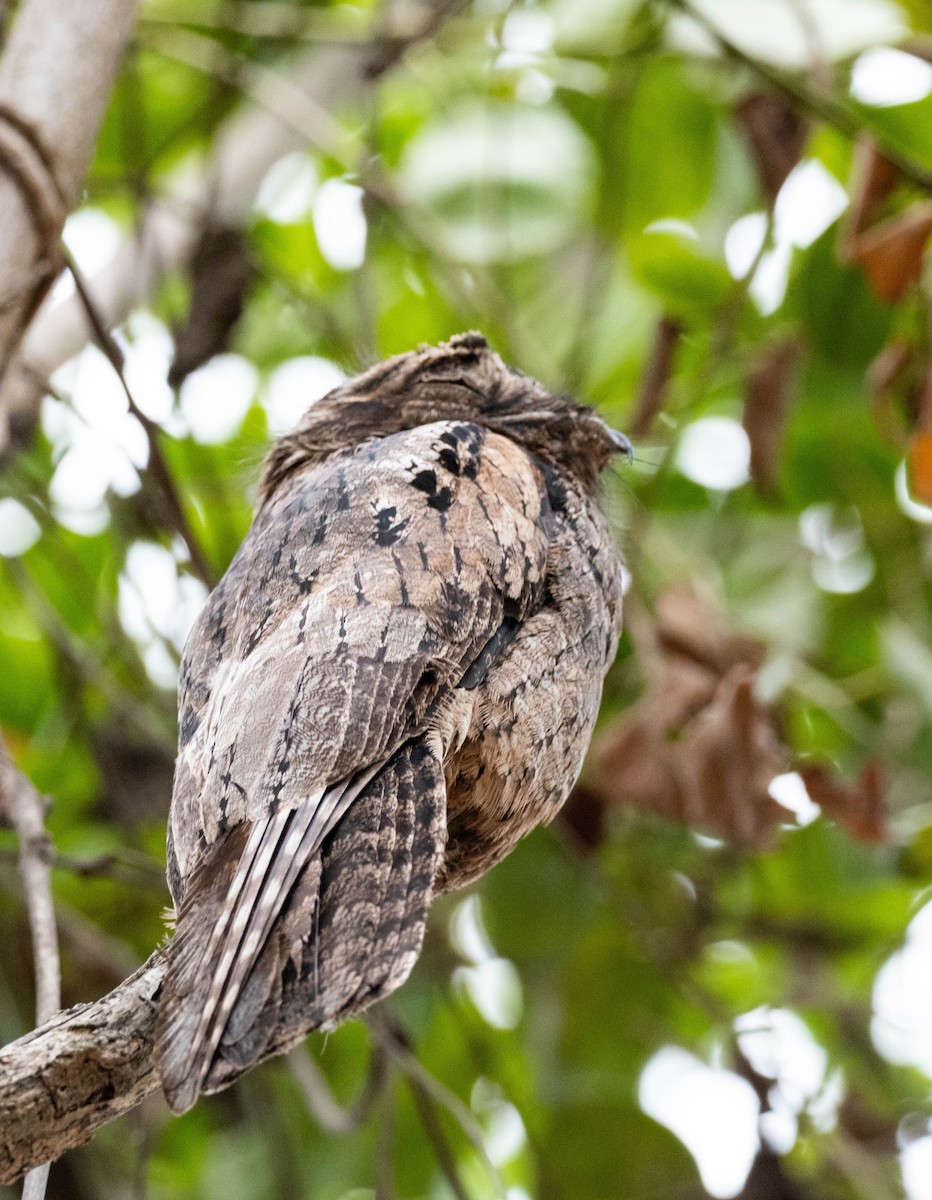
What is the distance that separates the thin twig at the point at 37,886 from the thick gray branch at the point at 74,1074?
2.5 inches

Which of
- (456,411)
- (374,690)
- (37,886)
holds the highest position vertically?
(374,690)

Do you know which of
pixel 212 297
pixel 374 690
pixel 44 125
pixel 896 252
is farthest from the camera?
pixel 212 297

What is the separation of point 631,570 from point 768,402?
0.46m

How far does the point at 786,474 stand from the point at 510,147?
1.09 metres

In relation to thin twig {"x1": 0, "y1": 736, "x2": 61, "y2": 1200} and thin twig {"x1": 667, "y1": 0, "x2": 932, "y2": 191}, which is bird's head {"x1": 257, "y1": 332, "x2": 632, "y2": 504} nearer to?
thin twig {"x1": 0, "y1": 736, "x2": 61, "y2": 1200}

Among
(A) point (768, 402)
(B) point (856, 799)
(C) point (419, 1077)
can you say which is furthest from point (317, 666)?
(A) point (768, 402)

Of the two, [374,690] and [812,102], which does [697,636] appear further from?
[374,690]

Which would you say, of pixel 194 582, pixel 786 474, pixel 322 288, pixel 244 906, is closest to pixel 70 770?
pixel 194 582

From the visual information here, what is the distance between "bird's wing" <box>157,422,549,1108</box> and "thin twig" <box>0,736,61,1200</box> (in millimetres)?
249

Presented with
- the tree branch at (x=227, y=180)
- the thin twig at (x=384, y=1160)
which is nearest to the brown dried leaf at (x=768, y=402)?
the tree branch at (x=227, y=180)

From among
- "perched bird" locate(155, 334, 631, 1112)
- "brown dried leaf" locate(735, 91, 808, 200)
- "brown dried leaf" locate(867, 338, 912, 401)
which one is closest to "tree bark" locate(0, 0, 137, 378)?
"perched bird" locate(155, 334, 631, 1112)

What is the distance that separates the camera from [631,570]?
296cm

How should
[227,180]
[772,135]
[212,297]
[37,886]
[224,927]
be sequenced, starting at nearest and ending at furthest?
[224,927], [37,886], [772,135], [212,297], [227,180]

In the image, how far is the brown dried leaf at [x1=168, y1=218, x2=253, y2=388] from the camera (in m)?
3.15
